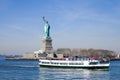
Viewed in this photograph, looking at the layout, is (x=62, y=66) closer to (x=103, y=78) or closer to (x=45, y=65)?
(x=45, y=65)

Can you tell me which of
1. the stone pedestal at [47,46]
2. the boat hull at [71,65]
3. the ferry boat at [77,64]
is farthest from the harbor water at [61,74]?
the stone pedestal at [47,46]

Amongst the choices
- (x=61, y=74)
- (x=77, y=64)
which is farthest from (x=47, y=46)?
(x=61, y=74)

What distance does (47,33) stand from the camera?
136875 millimetres

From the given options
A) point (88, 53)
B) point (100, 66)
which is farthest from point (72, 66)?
point (88, 53)

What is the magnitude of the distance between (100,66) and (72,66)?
276 inches

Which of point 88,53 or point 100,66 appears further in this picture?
point 88,53

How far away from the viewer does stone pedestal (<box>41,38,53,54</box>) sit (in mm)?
134625

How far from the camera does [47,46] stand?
13612 cm

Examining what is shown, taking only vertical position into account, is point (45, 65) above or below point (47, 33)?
below

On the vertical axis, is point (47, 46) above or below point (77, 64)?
above

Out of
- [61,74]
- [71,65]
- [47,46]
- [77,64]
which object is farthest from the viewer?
[47,46]

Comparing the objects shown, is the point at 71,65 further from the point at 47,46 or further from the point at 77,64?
the point at 47,46

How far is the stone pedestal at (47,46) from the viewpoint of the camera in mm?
134625

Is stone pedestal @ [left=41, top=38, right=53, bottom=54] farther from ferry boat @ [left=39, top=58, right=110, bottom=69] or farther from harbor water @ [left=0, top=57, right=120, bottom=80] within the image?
harbor water @ [left=0, top=57, right=120, bottom=80]
